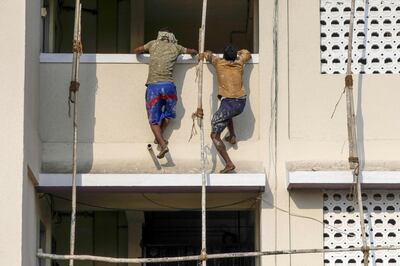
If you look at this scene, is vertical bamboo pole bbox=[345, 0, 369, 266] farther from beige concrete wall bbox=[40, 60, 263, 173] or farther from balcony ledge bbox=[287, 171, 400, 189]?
beige concrete wall bbox=[40, 60, 263, 173]

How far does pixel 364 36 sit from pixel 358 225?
2033 mm

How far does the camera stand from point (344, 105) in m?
12.3

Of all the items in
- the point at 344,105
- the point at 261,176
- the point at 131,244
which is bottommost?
the point at 131,244

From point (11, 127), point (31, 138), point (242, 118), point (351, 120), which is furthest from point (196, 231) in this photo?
point (11, 127)

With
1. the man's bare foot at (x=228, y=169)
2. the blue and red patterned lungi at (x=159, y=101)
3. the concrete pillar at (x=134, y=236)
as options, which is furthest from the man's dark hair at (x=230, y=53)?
the concrete pillar at (x=134, y=236)

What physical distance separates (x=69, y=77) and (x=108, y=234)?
3548 millimetres

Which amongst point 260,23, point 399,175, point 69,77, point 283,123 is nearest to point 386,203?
point 399,175

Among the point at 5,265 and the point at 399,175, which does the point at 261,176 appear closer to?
the point at 399,175

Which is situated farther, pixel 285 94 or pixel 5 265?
pixel 285 94

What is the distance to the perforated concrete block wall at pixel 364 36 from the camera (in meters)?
12.5

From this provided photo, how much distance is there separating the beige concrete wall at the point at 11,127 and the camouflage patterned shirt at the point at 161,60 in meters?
1.55

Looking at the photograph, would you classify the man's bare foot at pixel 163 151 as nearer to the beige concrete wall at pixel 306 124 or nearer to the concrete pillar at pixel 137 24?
the beige concrete wall at pixel 306 124

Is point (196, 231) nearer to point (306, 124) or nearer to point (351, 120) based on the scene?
point (306, 124)

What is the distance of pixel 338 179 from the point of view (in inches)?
466
